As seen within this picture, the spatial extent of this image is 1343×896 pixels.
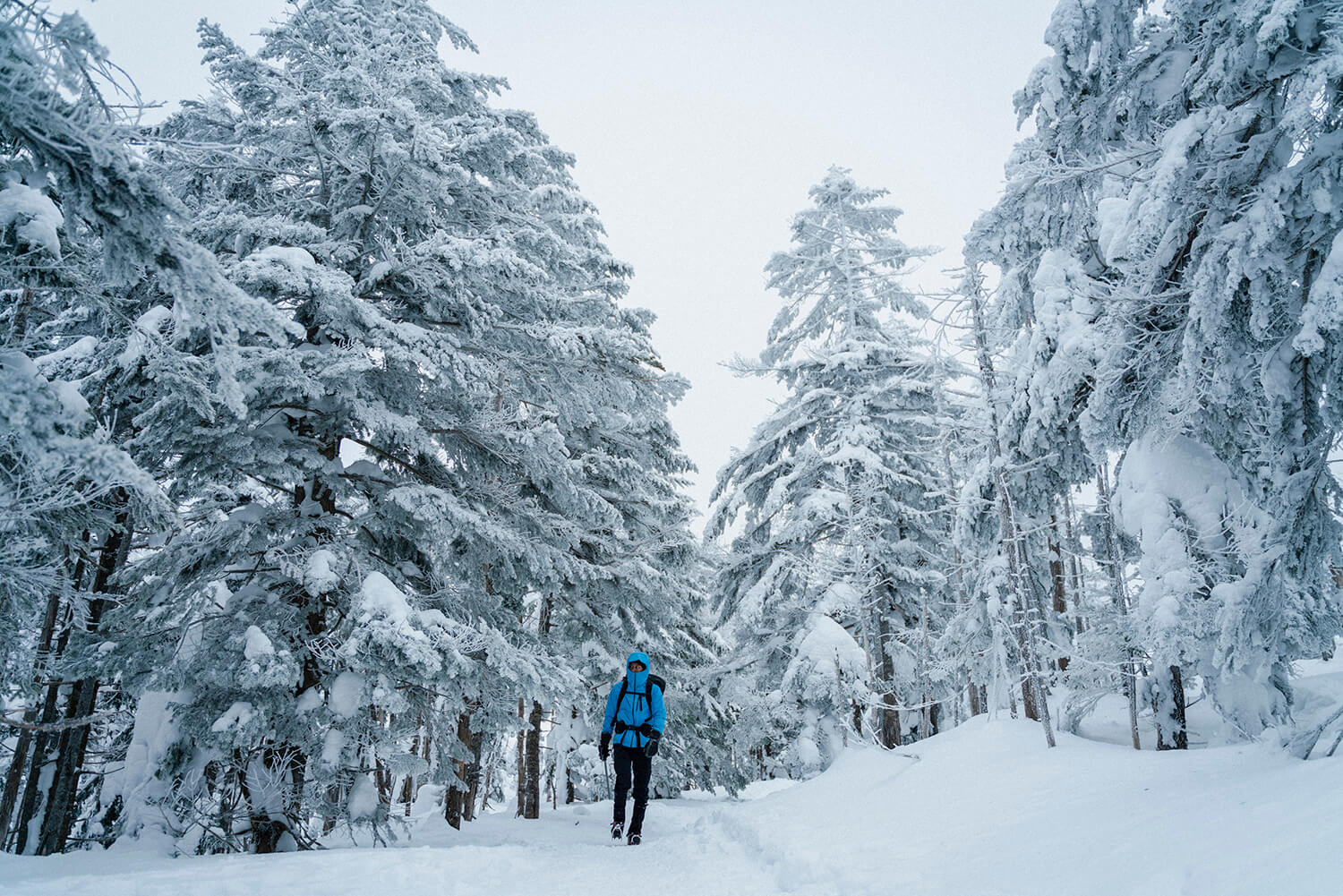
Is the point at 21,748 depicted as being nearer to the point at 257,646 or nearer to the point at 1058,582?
the point at 257,646

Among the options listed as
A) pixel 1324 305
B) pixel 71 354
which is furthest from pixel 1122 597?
pixel 71 354

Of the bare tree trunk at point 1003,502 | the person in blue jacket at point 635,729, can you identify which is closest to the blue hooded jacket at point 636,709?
the person in blue jacket at point 635,729

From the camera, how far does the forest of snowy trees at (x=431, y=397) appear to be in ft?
12.2

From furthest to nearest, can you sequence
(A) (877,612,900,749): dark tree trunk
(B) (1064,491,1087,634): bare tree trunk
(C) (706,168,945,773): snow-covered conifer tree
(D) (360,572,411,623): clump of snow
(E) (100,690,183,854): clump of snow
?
(A) (877,612,900,749): dark tree trunk, (C) (706,168,945,773): snow-covered conifer tree, (B) (1064,491,1087,634): bare tree trunk, (E) (100,690,183,854): clump of snow, (D) (360,572,411,623): clump of snow

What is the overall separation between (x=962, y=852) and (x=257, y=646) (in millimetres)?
5762

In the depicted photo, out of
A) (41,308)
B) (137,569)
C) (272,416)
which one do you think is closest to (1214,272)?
(272,416)

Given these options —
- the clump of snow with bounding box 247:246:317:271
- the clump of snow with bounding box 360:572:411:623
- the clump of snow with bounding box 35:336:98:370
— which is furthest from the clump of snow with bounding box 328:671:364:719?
the clump of snow with bounding box 247:246:317:271

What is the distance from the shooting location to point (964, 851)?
453 cm

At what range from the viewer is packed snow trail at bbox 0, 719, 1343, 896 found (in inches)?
116

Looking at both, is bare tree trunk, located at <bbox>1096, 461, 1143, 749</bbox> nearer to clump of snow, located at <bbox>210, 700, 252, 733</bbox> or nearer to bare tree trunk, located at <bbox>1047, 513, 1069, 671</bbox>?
bare tree trunk, located at <bbox>1047, 513, 1069, 671</bbox>

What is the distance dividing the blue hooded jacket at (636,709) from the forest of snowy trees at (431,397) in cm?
67

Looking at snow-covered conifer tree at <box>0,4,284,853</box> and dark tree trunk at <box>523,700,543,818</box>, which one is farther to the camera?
dark tree trunk at <box>523,700,543,818</box>

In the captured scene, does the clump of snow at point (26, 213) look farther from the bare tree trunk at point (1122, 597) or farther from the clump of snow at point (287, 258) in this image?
the bare tree trunk at point (1122, 597)

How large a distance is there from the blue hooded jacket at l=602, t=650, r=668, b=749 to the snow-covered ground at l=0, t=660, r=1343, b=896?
1.08 meters
